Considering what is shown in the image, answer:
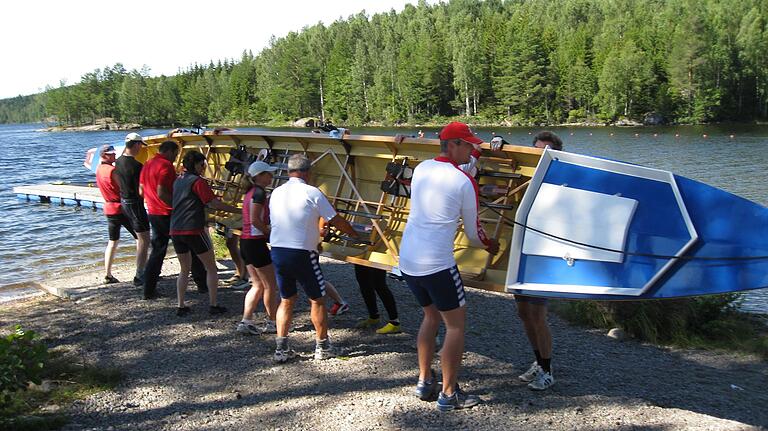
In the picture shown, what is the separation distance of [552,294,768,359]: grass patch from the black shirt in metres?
6.28

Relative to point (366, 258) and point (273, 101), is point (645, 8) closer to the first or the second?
point (273, 101)

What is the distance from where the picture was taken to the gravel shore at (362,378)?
516 cm

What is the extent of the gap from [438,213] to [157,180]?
193 inches

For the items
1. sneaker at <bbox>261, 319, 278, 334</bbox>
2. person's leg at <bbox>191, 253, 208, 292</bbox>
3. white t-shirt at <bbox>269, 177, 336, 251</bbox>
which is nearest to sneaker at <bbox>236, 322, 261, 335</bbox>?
sneaker at <bbox>261, 319, 278, 334</bbox>

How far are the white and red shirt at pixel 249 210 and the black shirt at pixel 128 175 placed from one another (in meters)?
2.96

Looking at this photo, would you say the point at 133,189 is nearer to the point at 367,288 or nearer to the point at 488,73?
the point at 367,288

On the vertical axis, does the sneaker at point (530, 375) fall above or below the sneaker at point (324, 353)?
below

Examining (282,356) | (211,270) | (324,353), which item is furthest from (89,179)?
(324,353)

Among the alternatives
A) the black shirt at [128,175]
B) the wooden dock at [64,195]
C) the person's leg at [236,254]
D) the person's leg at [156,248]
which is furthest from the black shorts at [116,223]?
the wooden dock at [64,195]

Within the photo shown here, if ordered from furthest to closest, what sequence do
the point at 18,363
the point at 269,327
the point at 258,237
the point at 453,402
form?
1. the point at 269,327
2. the point at 258,237
3. the point at 453,402
4. the point at 18,363

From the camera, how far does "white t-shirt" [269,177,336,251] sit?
6.01 meters

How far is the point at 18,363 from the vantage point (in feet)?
16.1

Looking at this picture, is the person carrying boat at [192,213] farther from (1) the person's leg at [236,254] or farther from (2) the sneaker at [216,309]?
(1) the person's leg at [236,254]

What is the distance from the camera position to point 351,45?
120250 mm
